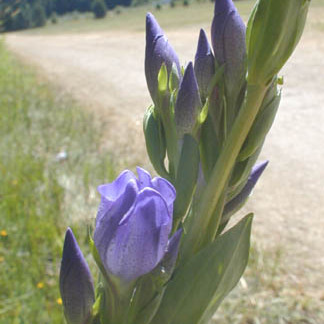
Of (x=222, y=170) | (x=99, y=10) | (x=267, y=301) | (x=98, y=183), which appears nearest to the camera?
(x=222, y=170)

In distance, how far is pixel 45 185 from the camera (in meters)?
3.79

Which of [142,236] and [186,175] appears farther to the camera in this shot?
[186,175]

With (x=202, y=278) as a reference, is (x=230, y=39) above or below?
above

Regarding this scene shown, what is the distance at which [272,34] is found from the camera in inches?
33.1

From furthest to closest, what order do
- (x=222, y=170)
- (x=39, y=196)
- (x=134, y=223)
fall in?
1. (x=39, y=196)
2. (x=222, y=170)
3. (x=134, y=223)

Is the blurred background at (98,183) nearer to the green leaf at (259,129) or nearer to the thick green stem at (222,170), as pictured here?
the thick green stem at (222,170)

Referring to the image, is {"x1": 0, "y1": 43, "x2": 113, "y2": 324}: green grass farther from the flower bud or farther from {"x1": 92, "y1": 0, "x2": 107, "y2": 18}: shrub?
{"x1": 92, "y1": 0, "x2": 107, "y2": 18}: shrub

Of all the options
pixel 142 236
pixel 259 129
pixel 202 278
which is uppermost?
Result: pixel 259 129

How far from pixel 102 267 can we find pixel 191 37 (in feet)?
56.4

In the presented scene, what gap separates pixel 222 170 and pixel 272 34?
0.26 m

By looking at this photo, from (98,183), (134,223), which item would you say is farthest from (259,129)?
(98,183)

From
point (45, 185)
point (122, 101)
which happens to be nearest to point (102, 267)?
point (45, 185)

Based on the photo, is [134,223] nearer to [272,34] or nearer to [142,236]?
[142,236]

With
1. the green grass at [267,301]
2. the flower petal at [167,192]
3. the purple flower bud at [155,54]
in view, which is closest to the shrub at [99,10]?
the green grass at [267,301]
